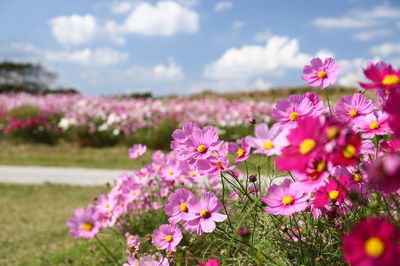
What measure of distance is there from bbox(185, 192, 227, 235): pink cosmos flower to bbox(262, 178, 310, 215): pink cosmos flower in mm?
185

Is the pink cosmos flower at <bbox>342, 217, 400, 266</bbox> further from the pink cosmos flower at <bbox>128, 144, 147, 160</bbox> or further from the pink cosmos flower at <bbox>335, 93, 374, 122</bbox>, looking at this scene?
the pink cosmos flower at <bbox>128, 144, 147, 160</bbox>

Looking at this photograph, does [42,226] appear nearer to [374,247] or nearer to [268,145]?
[268,145]

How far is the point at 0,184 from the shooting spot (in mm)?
6586

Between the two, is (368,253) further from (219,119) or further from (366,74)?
(219,119)

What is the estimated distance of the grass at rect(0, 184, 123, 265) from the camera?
3287mm

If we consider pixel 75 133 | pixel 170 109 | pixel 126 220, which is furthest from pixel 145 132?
pixel 126 220

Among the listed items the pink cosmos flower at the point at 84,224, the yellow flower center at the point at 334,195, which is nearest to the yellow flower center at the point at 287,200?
the yellow flower center at the point at 334,195

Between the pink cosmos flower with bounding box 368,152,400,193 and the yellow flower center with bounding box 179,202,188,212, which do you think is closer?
the pink cosmos flower with bounding box 368,152,400,193

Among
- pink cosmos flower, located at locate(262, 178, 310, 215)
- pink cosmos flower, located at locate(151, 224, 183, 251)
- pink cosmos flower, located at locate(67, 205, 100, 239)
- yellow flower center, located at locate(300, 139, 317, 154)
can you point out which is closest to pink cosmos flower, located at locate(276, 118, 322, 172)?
yellow flower center, located at locate(300, 139, 317, 154)

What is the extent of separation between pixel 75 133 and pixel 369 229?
10.2 metres

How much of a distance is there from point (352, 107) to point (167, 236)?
33.6 inches

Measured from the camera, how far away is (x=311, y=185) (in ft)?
3.59

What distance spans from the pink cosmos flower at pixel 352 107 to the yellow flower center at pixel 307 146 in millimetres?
592

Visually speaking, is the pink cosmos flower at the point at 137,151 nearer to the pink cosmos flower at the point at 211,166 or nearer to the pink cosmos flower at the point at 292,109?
the pink cosmos flower at the point at 211,166
